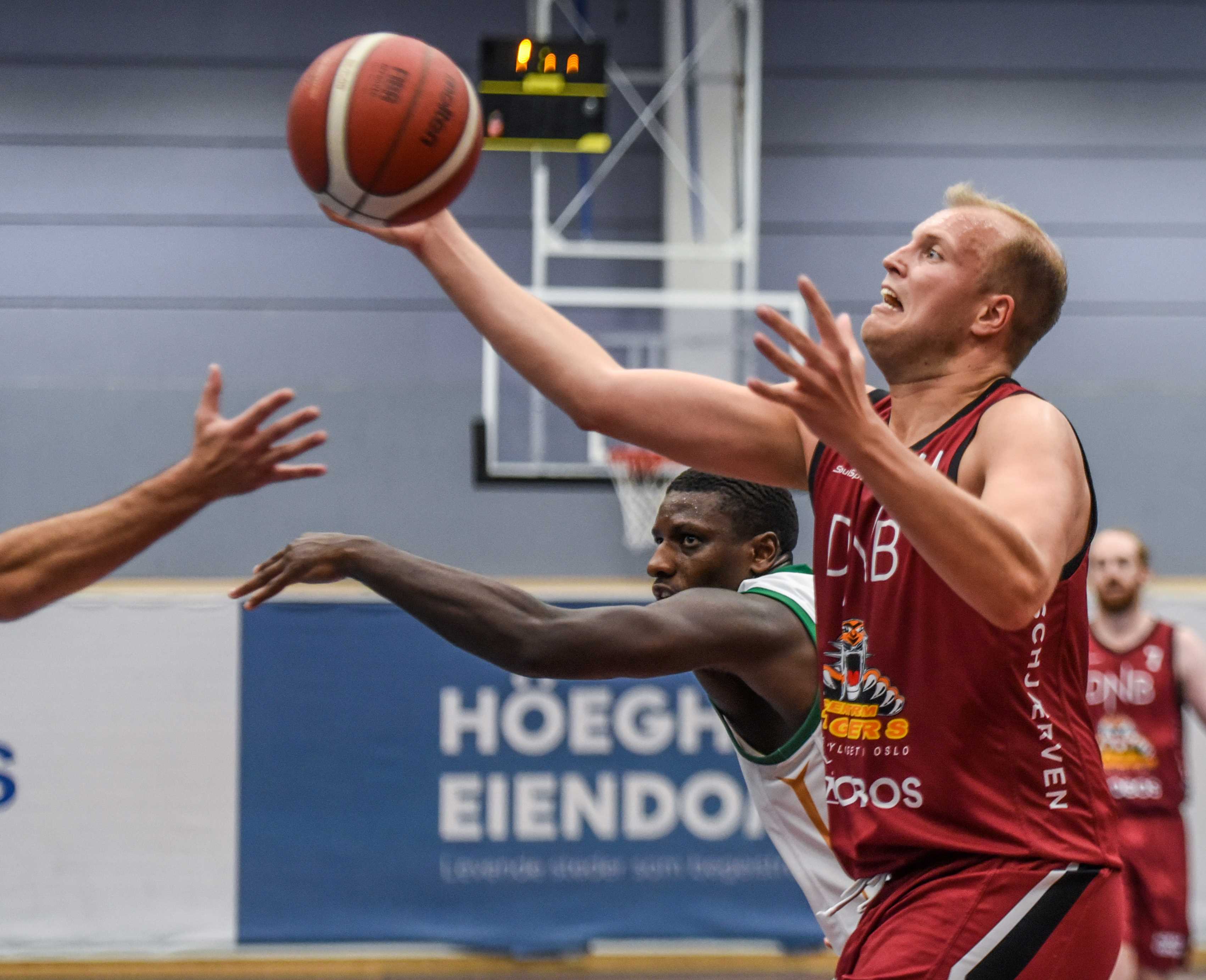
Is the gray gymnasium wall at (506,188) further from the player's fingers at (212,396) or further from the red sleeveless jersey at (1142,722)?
the player's fingers at (212,396)

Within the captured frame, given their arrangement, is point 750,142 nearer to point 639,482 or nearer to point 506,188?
point 506,188

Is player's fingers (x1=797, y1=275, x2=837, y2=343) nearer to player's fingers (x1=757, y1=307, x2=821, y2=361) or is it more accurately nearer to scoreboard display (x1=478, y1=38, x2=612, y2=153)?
player's fingers (x1=757, y1=307, x2=821, y2=361)

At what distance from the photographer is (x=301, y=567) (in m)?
2.45

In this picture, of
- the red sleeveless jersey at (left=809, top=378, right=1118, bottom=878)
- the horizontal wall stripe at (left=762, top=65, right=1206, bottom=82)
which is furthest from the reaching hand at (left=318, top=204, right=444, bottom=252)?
the horizontal wall stripe at (left=762, top=65, right=1206, bottom=82)

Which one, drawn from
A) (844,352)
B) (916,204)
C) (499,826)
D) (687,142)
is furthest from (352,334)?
(844,352)

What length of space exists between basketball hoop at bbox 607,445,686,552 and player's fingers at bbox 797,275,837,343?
20.3 feet

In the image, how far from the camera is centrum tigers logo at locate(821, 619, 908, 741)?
2217 millimetres

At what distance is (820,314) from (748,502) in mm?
1311

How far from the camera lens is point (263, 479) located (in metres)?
2.41

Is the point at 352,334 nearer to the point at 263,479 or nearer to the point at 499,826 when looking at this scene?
the point at 499,826

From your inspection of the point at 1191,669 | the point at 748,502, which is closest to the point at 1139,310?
the point at 1191,669

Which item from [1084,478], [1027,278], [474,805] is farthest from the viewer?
[474,805]

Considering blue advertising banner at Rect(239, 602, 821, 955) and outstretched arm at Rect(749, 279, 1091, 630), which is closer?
outstretched arm at Rect(749, 279, 1091, 630)

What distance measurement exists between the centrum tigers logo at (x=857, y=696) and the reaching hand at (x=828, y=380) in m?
0.53
